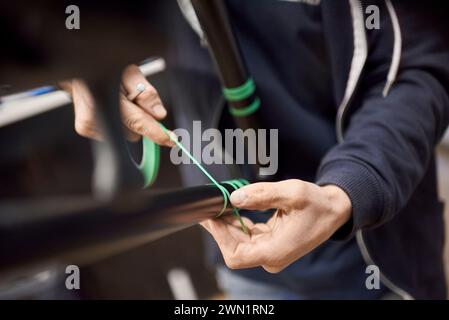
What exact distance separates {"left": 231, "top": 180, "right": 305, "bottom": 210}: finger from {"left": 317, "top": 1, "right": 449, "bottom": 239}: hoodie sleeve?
0.05m

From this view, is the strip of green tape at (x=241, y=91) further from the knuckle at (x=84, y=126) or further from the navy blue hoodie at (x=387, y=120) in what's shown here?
the knuckle at (x=84, y=126)

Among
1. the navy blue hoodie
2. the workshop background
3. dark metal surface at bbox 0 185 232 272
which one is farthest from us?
the navy blue hoodie

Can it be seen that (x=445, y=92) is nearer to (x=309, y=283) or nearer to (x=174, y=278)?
(x=309, y=283)

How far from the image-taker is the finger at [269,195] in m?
0.31

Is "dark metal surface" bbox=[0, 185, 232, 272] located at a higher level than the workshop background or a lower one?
lower

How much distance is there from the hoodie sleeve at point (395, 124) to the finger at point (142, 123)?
0.13 meters

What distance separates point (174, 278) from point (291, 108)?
407 mm

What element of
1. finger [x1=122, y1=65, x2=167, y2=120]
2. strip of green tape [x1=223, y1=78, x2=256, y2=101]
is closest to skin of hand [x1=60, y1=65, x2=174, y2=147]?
finger [x1=122, y1=65, x2=167, y2=120]

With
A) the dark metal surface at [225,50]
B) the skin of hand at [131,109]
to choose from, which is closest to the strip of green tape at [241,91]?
the dark metal surface at [225,50]

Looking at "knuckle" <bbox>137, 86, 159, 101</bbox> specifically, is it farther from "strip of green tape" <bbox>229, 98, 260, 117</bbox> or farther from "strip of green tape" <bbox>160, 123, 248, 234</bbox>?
"strip of green tape" <bbox>229, 98, 260, 117</bbox>

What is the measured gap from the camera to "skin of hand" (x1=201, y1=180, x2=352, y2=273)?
312mm

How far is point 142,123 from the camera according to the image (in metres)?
0.31

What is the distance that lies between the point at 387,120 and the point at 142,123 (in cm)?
22
